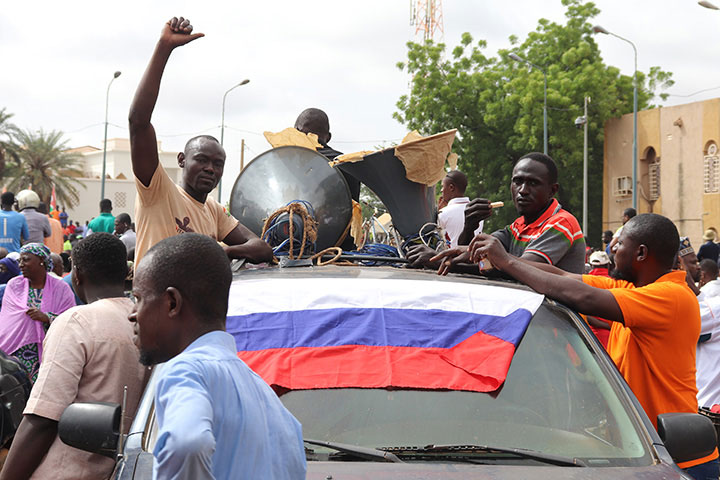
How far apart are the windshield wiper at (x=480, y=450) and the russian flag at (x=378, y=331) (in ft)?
0.89

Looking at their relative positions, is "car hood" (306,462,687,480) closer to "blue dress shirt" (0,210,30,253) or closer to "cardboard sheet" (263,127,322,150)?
"cardboard sheet" (263,127,322,150)

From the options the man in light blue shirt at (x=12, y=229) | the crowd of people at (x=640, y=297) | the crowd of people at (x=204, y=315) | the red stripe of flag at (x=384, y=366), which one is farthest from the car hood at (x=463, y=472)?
the man in light blue shirt at (x=12, y=229)

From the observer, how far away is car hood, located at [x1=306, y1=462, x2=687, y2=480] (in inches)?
94.3

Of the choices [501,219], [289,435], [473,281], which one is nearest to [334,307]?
[473,281]

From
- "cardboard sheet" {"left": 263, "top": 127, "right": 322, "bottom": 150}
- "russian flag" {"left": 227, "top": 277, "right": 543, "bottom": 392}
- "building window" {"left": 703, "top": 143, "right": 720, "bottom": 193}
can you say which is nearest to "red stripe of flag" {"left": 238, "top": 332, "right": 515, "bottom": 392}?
"russian flag" {"left": 227, "top": 277, "right": 543, "bottom": 392}

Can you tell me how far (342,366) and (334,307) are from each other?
0.34 meters

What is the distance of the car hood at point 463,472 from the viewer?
239 centimetres

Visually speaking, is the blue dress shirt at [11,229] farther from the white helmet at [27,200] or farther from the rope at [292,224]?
the rope at [292,224]

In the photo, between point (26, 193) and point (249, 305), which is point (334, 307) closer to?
point (249, 305)

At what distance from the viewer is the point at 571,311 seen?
337 cm

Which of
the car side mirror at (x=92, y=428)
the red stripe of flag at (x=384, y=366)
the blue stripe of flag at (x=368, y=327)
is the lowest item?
the car side mirror at (x=92, y=428)

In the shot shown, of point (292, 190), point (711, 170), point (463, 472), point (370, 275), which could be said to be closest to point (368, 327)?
point (370, 275)

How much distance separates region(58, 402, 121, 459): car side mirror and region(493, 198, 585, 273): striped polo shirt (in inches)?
90.4

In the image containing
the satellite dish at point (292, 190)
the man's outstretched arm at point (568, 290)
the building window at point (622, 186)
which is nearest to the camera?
the man's outstretched arm at point (568, 290)
